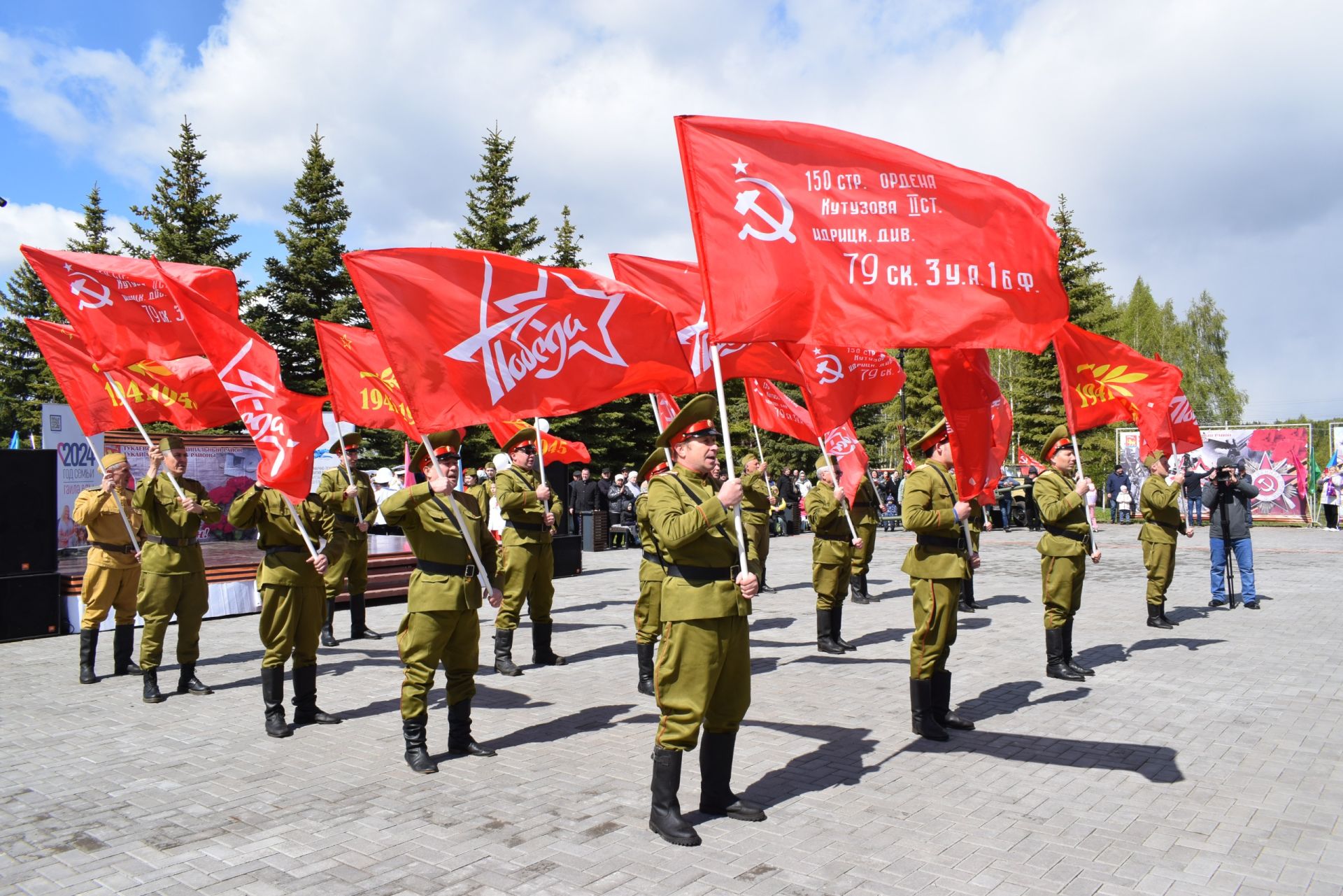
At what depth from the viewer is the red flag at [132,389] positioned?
9211 millimetres

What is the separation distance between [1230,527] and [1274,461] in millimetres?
21139

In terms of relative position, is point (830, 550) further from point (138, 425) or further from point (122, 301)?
point (122, 301)

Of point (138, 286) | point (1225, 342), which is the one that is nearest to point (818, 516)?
point (138, 286)

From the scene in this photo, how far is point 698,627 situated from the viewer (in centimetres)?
511

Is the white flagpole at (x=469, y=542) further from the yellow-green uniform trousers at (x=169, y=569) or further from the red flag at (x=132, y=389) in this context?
the red flag at (x=132, y=389)

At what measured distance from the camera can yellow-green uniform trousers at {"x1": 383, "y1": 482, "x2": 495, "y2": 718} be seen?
638 centimetres

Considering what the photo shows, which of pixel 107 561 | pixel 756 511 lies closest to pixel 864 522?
pixel 756 511

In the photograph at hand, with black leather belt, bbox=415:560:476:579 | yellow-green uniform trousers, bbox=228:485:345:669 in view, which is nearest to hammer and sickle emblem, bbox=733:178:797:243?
Answer: black leather belt, bbox=415:560:476:579

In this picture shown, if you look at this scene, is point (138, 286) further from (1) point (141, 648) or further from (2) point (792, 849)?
(2) point (792, 849)

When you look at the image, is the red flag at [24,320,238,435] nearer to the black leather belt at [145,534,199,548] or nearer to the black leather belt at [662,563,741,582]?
the black leather belt at [145,534,199,548]

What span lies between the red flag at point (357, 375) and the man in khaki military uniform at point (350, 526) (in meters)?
0.38

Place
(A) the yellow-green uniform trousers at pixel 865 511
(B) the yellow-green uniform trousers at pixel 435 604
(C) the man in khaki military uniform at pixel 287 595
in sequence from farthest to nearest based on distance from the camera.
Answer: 1. (A) the yellow-green uniform trousers at pixel 865 511
2. (C) the man in khaki military uniform at pixel 287 595
3. (B) the yellow-green uniform trousers at pixel 435 604

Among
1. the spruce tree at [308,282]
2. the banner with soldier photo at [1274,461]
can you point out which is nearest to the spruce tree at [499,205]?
the spruce tree at [308,282]

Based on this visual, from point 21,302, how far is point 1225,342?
6671cm
